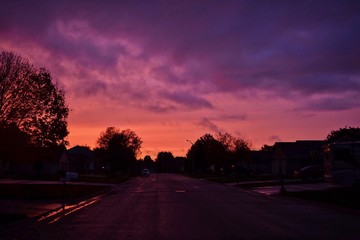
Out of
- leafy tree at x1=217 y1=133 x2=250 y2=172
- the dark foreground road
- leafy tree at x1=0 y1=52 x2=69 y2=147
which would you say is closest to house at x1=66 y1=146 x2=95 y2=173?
leafy tree at x1=217 y1=133 x2=250 y2=172

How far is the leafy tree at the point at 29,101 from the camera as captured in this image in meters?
28.0

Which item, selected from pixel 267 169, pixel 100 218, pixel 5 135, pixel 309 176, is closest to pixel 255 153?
pixel 267 169

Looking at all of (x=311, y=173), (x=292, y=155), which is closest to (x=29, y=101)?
(x=311, y=173)

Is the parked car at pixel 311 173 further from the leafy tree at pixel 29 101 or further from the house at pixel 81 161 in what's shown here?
the house at pixel 81 161

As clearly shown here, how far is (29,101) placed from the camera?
28547 millimetres

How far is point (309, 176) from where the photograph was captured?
167 ft

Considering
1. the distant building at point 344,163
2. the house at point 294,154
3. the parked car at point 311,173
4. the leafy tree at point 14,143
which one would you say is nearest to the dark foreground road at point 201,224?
the leafy tree at point 14,143

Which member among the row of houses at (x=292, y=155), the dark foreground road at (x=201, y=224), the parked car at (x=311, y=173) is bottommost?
the dark foreground road at (x=201, y=224)

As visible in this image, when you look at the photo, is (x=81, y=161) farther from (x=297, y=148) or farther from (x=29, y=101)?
(x=29, y=101)

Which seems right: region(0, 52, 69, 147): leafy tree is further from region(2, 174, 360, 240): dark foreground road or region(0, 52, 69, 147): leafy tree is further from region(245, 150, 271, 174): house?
region(245, 150, 271, 174): house

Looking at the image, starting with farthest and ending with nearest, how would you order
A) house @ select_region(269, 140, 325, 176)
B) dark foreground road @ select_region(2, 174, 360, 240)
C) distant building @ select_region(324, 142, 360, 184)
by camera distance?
1. house @ select_region(269, 140, 325, 176)
2. distant building @ select_region(324, 142, 360, 184)
3. dark foreground road @ select_region(2, 174, 360, 240)

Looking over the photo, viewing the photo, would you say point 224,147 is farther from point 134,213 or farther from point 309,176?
point 134,213

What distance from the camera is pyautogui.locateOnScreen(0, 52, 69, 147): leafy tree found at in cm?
2797

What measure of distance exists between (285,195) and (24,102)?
54.6ft
